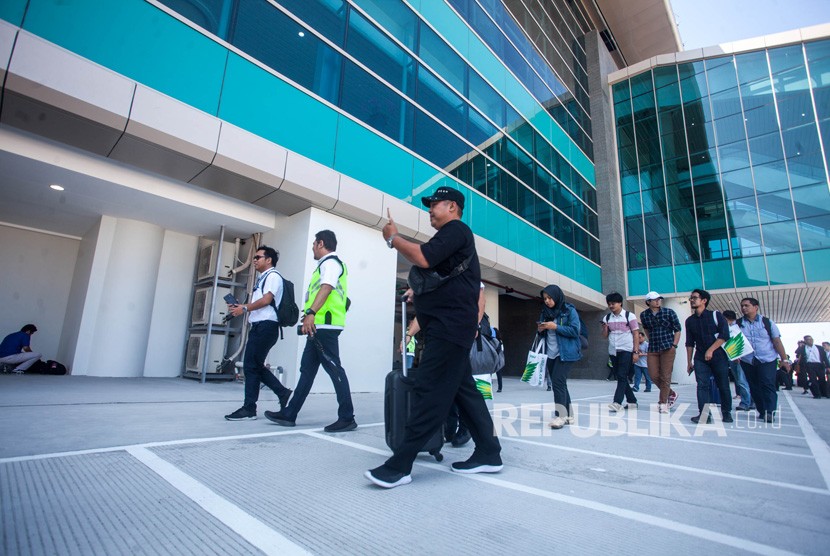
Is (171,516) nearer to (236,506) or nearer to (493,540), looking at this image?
(236,506)

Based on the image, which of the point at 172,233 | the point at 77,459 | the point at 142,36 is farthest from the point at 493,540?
the point at 172,233

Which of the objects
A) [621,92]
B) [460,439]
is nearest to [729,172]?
[621,92]

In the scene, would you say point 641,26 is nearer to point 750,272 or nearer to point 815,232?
point 815,232

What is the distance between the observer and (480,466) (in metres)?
2.55

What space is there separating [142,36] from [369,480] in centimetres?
710

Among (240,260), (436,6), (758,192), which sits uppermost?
(436,6)

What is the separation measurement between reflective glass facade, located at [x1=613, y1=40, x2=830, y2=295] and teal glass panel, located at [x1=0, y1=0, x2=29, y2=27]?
22.6m

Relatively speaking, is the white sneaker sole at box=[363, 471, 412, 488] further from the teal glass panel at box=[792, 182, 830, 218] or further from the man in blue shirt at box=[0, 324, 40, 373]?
the teal glass panel at box=[792, 182, 830, 218]

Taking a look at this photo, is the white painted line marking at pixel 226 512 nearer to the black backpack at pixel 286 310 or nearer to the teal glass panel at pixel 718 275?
the black backpack at pixel 286 310

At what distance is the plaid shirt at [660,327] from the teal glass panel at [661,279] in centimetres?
1595

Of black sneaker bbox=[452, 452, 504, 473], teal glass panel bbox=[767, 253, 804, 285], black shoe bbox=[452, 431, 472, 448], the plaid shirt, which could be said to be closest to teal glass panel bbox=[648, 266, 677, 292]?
teal glass panel bbox=[767, 253, 804, 285]

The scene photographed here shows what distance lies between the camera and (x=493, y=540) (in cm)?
161

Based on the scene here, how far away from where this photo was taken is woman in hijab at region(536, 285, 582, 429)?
4.73 meters

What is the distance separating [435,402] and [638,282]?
70.3ft
